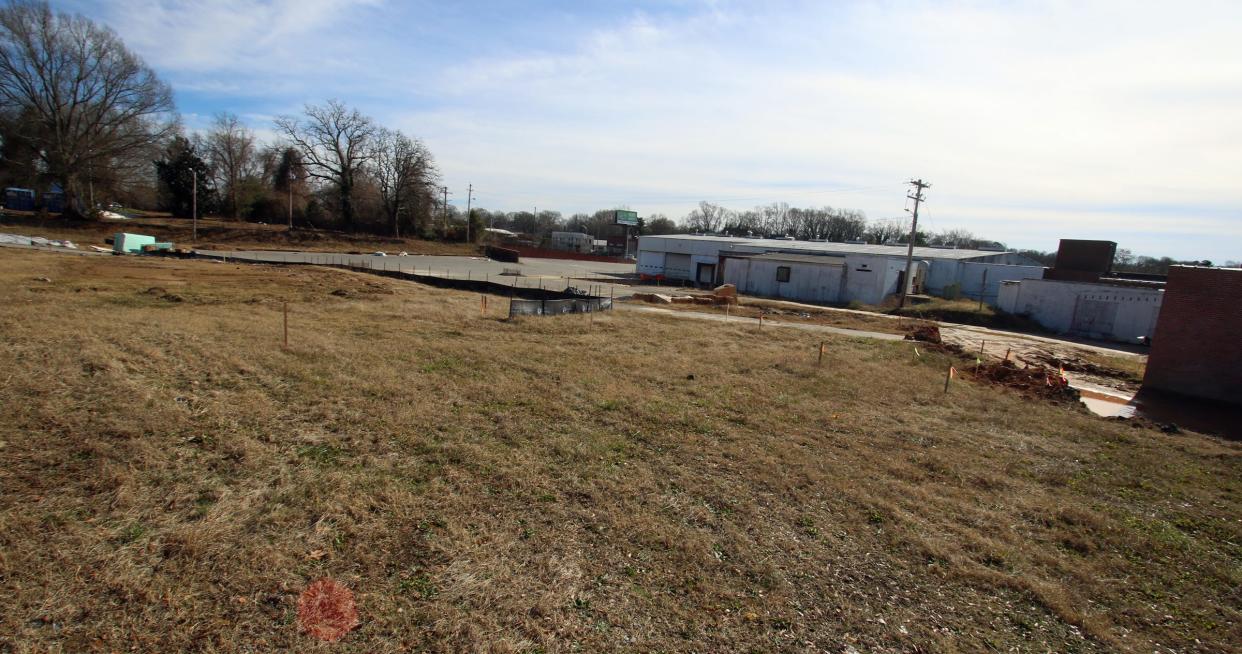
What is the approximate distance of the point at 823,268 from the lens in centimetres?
4266

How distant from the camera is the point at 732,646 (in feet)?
14.8

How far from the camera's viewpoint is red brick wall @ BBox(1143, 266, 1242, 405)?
54.0 ft

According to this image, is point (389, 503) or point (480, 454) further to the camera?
point (480, 454)

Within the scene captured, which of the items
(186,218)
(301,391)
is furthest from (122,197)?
(301,391)

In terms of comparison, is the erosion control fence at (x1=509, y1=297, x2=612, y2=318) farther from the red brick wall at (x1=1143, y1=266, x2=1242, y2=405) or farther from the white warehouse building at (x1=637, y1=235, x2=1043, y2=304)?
the white warehouse building at (x1=637, y1=235, x2=1043, y2=304)

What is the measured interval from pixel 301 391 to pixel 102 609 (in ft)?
19.0

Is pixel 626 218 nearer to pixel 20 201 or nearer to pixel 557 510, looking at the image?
pixel 20 201

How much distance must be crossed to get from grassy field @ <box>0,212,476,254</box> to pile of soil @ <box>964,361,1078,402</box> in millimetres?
50999

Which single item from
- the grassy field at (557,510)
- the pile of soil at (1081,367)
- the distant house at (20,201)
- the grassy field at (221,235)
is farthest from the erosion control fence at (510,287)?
the distant house at (20,201)

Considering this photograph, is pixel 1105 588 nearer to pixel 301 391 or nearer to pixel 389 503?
pixel 389 503

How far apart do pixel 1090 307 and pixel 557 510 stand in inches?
1522

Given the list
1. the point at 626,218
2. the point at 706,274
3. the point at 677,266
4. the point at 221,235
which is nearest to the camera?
the point at 221,235

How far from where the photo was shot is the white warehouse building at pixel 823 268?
41.9 meters

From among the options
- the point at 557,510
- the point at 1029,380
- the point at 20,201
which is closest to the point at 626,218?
the point at 20,201
